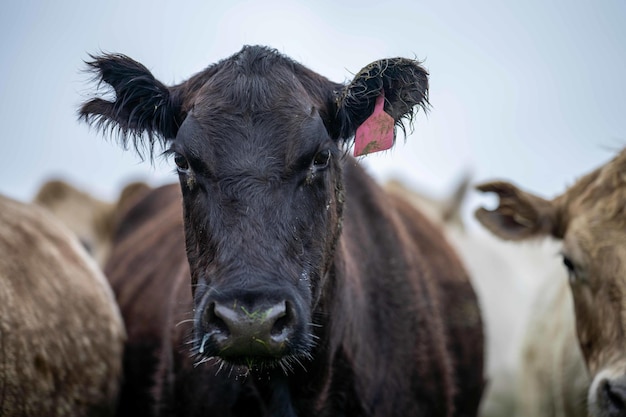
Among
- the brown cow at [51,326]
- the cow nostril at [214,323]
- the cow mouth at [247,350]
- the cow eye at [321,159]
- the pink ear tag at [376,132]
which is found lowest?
the brown cow at [51,326]

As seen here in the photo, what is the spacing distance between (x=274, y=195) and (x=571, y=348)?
2.79 meters

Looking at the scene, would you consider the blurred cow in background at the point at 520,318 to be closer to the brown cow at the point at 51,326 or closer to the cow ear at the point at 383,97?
the cow ear at the point at 383,97

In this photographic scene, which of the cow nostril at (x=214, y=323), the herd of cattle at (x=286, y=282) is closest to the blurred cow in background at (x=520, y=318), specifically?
the herd of cattle at (x=286, y=282)

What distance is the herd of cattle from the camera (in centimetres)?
333

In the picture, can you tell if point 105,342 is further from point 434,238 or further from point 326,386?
point 434,238

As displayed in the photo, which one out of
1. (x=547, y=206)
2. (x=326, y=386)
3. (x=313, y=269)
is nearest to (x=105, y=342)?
(x=326, y=386)

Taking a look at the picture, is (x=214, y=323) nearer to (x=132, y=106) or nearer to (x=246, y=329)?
(x=246, y=329)

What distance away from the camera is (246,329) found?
3000 millimetres

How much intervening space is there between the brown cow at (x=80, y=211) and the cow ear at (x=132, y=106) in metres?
6.22

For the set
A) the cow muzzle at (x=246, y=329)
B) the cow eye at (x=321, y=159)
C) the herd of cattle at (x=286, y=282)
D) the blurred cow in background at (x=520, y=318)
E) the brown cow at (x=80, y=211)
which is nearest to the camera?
the cow muzzle at (x=246, y=329)

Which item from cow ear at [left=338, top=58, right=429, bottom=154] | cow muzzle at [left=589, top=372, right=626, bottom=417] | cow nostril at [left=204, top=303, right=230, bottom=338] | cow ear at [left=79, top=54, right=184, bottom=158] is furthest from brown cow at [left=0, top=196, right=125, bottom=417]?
cow muzzle at [left=589, top=372, right=626, bottom=417]

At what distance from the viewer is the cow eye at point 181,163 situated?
11.7 ft

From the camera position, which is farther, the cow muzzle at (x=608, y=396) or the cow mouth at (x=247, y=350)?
the cow muzzle at (x=608, y=396)

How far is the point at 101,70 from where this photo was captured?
12.5 feet
